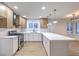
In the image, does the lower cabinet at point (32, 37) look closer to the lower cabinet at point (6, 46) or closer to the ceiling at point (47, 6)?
the ceiling at point (47, 6)

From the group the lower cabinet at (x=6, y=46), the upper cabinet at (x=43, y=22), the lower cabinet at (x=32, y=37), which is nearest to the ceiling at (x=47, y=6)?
the lower cabinet at (x=6, y=46)

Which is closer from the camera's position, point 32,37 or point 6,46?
point 6,46

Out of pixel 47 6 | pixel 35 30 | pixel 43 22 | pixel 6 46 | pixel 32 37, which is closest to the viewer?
pixel 6 46

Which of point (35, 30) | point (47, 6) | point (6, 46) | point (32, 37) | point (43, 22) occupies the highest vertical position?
point (47, 6)

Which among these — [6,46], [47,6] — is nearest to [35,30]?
[47,6]

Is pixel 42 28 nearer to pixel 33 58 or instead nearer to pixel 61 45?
pixel 61 45

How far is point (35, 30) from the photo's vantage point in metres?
10.8

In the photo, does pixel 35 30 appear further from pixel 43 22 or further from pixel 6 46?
pixel 6 46

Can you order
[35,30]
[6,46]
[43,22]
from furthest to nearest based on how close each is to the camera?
[35,30]
[43,22]
[6,46]

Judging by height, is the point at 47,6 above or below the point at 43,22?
above

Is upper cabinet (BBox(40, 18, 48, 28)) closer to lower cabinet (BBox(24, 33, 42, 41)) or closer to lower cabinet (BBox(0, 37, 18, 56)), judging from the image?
lower cabinet (BBox(24, 33, 42, 41))

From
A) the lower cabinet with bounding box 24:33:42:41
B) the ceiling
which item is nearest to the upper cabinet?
the lower cabinet with bounding box 24:33:42:41

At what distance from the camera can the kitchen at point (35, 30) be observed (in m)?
3.76

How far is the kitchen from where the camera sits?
12.3 feet
